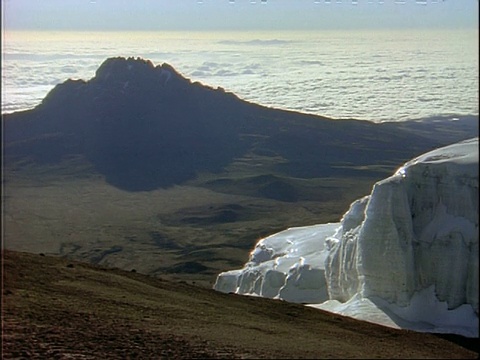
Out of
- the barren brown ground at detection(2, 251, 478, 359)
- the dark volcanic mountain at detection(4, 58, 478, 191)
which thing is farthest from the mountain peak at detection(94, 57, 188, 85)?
the barren brown ground at detection(2, 251, 478, 359)

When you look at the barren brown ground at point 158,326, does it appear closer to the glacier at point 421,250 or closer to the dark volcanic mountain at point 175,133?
the glacier at point 421,250

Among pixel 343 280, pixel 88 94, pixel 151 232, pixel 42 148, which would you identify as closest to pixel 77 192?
pixel 42 148

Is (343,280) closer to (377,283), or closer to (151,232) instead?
(377,283)

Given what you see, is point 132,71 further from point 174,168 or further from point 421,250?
point 421,250

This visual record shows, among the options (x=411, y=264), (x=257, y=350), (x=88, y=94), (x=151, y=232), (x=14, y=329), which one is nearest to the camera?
(x=257, y=350)

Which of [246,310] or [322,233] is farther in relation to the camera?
[322,233]

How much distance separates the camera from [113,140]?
12044 cm

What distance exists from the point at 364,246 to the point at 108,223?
229 ft

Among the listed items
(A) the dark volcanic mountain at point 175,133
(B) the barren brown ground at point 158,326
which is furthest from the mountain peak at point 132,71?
(B) the barren brown ground at point 158,326

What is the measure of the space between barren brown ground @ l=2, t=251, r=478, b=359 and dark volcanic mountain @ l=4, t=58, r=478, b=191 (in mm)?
86016

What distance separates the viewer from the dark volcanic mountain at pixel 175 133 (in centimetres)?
11044

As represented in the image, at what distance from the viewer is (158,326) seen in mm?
12867

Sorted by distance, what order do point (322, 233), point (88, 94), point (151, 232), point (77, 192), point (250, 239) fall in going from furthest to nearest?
1. point (88, 94)
2. point (77, 192)
3. point (151, 232)
4. point (250, 239)
5. point (322, 233)

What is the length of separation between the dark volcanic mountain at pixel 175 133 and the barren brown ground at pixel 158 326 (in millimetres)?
86016
